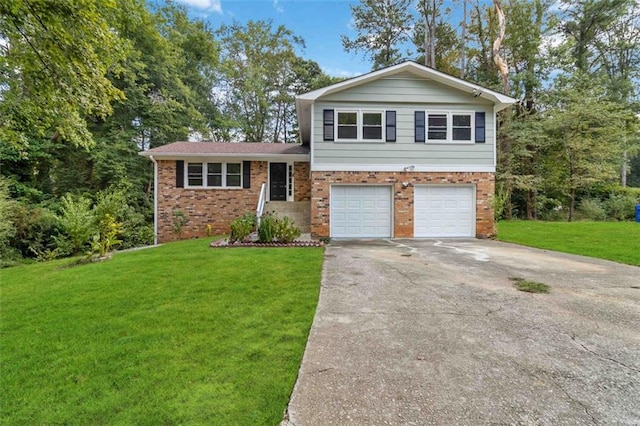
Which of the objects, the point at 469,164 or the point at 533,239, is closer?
the point at 533,239

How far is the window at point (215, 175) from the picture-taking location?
517 inches

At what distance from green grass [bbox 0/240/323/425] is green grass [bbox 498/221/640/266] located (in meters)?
7.25

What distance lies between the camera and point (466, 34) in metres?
21.5

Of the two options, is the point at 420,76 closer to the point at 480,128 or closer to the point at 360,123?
the point at 360,123

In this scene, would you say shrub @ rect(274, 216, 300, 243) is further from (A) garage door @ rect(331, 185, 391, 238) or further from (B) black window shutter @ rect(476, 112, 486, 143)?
(B) black window shutter @ rect(476, 112, 486, 143)

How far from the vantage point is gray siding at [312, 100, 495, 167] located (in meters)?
11.0

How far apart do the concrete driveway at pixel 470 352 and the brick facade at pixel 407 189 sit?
5.53 metres

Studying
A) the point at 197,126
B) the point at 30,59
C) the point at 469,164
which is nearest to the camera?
the point at 30,59

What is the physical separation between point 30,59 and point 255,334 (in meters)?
6.99

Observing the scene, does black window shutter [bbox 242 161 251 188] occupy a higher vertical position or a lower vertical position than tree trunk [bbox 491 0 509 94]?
lower

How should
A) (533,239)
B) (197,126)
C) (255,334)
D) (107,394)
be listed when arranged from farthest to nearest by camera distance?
(197,126), (533,239), (255,334), (107,394)

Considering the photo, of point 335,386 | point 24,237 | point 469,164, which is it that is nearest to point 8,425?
point 335,386

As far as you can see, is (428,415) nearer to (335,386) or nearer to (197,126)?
(335,386)

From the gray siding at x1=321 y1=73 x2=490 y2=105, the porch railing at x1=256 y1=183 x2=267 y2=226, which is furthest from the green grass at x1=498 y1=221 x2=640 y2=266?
the porch railing at x1=256 y1=183 x2=267 y2=226
